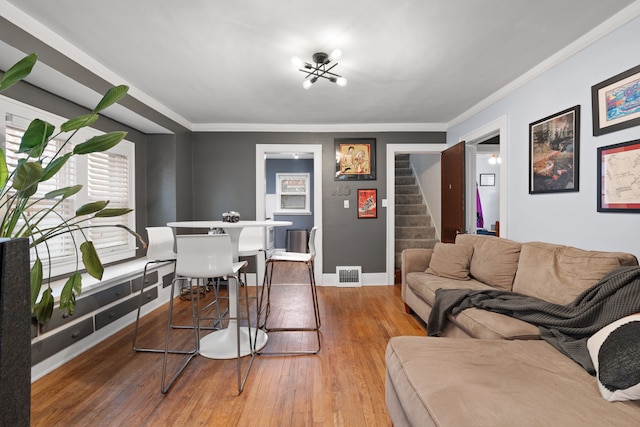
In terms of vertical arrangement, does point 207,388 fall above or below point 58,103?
below

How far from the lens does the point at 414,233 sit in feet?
17.9

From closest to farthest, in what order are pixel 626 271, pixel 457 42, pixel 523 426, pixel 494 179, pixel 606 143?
pixel 523 426, pixel 626 271, pixel 606 143, pixel 457 42, pixel 494 179

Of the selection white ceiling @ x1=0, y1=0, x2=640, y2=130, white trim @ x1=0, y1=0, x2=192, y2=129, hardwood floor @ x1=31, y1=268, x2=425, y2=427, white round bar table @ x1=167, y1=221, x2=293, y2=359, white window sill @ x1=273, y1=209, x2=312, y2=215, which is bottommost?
hardwood floor @ x1=31, y1=268, x2=425, y2=427

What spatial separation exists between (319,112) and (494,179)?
470 cm

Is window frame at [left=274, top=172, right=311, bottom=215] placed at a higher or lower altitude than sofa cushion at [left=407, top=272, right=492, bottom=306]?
higher

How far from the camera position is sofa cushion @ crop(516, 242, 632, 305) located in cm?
188

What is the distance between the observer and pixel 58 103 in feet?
8.93

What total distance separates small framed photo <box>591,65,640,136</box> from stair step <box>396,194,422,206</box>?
3903mm

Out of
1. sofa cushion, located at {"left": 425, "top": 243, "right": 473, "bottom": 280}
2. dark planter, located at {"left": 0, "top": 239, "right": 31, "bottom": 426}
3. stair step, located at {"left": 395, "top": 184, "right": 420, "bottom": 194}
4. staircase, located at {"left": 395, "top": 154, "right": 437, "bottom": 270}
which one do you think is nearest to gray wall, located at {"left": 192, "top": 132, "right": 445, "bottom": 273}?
staircase, located at {"left": 395, "top": 154, "right": 437, "bottom": 270}

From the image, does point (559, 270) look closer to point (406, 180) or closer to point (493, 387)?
point (493, 387)

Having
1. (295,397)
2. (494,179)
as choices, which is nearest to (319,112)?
(295,397)

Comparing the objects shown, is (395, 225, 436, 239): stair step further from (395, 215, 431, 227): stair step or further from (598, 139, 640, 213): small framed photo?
(598, 139, 640, 213): small framed photo

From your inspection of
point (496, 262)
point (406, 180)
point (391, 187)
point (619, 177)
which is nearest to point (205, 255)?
point (496, 262)

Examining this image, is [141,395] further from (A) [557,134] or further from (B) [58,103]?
(A) [557,134]
